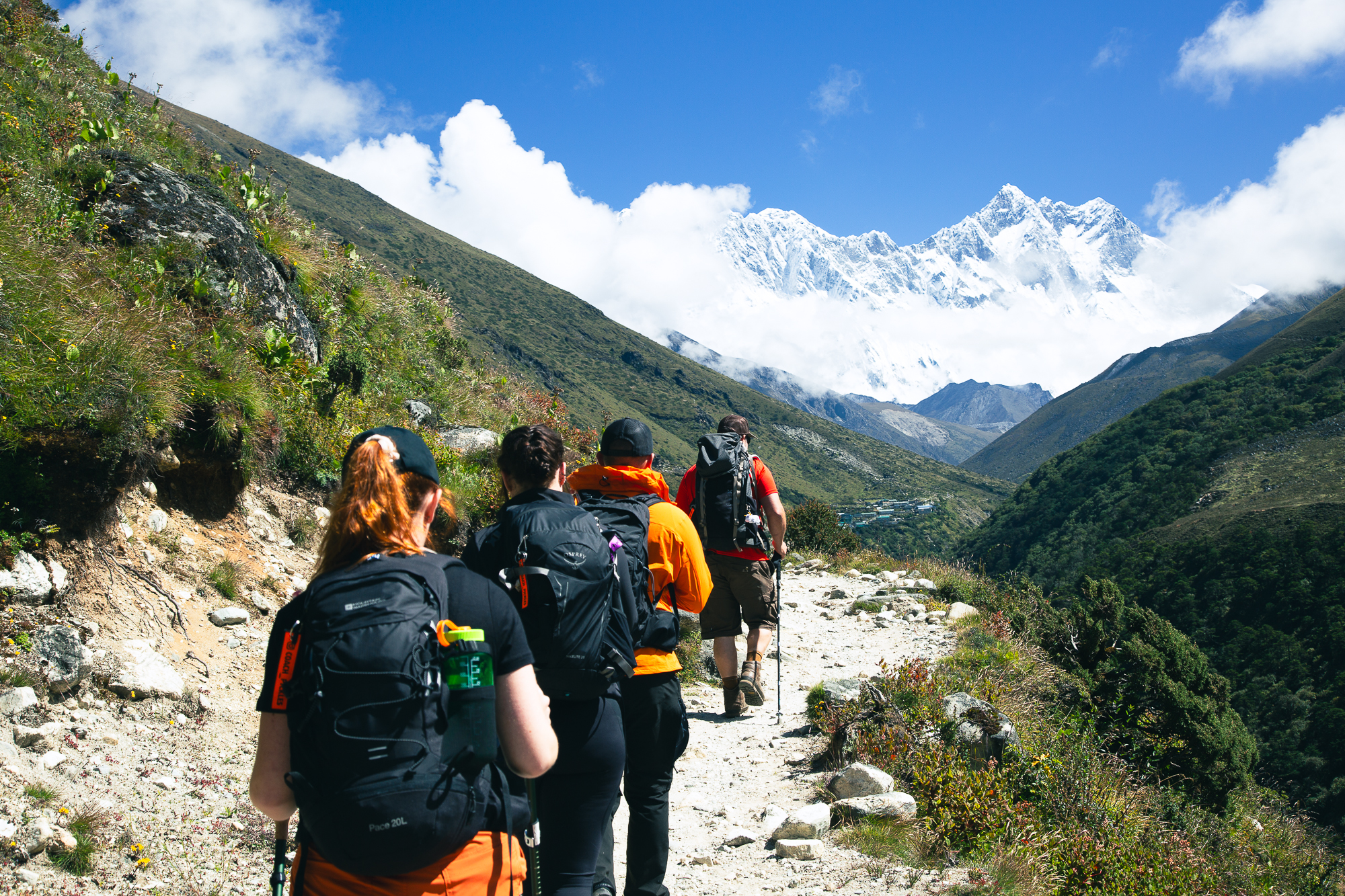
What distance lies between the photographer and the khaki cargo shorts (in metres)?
5.95

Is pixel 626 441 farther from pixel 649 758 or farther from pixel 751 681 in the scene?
pixel 751 681

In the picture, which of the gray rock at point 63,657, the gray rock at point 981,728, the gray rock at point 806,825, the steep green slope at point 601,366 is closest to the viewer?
the gray rock at point 63,657

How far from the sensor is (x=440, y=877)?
5.82ft

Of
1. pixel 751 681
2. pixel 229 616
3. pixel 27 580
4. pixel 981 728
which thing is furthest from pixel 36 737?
pixel 981 728

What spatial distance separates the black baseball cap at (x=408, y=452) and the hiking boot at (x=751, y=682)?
5.13 metres

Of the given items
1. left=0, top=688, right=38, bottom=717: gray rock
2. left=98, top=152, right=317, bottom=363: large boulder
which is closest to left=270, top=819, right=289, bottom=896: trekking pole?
left=0, top=688, right=38, bottom=717: gray rock

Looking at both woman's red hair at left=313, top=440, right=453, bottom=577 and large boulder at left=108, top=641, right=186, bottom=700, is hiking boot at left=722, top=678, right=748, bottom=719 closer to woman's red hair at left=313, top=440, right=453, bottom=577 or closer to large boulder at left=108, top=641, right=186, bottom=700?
large boulder at left=108, top=641, right=186, bottom=700

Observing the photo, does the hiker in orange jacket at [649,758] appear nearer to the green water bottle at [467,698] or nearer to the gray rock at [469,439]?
the green water bottle at [467,698]

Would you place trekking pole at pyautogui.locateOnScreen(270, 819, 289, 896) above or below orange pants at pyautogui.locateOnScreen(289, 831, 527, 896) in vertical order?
below

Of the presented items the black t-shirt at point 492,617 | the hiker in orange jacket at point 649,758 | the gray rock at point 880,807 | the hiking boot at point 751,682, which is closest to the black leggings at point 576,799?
the hiker in orange jacket at point 649,758

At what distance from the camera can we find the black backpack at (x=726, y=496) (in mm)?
5672

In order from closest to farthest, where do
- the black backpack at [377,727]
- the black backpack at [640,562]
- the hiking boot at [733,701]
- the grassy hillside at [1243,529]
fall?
the black backpack at [377,727], the black backpack at [640,562], the hiking boot at [733,701], the grassy hillside at [1243,529]

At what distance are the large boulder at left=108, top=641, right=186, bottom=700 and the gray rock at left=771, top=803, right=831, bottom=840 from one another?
3811 millimetres

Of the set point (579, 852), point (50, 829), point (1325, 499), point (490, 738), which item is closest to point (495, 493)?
point (50, 829)
